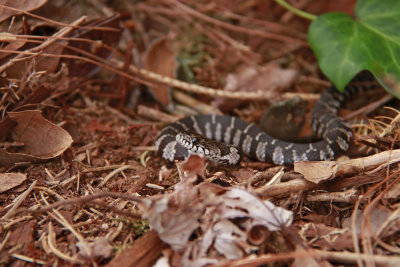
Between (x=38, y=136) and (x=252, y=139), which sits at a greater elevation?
(x=38, y=136)

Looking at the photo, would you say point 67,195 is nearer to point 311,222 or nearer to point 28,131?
point 28,131

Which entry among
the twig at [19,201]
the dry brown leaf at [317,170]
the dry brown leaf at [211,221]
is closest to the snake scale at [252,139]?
the dry brown leaf at [317,170]

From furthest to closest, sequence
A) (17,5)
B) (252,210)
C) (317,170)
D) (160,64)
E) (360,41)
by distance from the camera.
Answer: (160,64), (360,41), (17,5), (317,170), (252,210)

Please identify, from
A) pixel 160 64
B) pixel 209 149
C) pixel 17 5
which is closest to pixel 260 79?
pixel 160 64

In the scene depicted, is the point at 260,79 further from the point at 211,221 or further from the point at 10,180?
the point at 10,180

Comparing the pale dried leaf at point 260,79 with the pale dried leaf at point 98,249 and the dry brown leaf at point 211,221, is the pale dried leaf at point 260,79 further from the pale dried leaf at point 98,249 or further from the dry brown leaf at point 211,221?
the pale dried leaf at point 98,249
